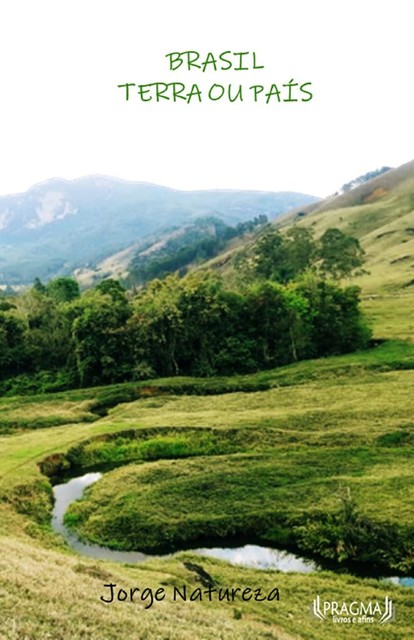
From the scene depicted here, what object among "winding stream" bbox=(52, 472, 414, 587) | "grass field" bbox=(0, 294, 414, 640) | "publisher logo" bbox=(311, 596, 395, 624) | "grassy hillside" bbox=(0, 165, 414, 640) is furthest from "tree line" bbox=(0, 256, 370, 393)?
"publisher logo" bbox=(311, 596, 395, 624)

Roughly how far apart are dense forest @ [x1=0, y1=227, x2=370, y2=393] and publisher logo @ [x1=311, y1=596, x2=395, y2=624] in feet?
167

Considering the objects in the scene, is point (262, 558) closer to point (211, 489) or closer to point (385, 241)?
point (211, 489)

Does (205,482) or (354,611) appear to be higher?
(205,482)

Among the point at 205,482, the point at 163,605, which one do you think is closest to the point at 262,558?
the point at 205,482

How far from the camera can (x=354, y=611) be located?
23.0m

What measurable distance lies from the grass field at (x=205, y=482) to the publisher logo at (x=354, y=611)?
17.8 inches

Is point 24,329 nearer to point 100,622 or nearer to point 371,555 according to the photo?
point 371,555

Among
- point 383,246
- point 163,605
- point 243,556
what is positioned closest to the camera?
point 163,605

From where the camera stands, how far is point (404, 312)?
92000 mm

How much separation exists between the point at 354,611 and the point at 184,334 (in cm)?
5453

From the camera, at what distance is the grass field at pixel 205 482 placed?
18078 mm

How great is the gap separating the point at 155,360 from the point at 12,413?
68.6 feet

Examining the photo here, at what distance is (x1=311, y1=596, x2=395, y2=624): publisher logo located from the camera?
22.0 metres

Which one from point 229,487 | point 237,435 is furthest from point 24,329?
point 229,487
